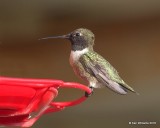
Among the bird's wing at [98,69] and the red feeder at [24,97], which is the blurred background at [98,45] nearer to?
the bird's wing at [98,69]

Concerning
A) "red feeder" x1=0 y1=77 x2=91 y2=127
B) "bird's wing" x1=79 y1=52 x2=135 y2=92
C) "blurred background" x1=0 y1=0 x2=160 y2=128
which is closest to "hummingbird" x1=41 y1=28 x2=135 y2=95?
"bird's wing" x1=79 y1=52 x2=135 y2=92

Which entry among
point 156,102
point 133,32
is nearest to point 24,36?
point 133,32

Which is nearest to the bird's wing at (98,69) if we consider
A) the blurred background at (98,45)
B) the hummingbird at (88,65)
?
the hummingbird at (88,65)

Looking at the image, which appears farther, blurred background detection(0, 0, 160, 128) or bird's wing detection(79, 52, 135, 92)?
blurred background detection(0, 0, 160, 128)

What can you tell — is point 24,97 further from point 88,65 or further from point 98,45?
point 98,45

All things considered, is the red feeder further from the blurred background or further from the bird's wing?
the blurred background

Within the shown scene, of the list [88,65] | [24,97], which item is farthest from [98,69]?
[24,97]

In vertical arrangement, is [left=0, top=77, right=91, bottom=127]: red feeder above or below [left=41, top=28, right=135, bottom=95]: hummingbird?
below

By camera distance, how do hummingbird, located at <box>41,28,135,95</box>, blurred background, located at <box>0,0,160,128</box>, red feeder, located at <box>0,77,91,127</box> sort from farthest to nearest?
blurred background, located at <box>0,0,160,128</box> < hummingbird, located at <box>41,28,135,95</box> < red feeder, located at <box>0,77,91,127</box>
